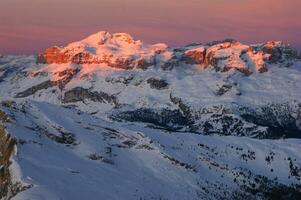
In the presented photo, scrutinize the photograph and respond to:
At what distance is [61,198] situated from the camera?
179m

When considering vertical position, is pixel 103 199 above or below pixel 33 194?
below

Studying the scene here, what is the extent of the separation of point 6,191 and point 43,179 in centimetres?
1681

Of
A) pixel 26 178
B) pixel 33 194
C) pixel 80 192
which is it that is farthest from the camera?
pixel 80 192

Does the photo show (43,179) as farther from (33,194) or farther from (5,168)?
(33,194)

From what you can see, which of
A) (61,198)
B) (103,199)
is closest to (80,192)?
(103,199)

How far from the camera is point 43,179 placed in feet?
639

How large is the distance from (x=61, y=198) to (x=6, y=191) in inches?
545

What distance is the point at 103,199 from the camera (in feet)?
654

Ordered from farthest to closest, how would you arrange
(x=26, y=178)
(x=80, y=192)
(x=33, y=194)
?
(x=80, y=192)
(x=26, y=178)
(x=33, y=194)

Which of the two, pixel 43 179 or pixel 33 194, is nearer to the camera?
pixel 33 194

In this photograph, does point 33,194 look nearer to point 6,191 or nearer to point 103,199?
point 6,191

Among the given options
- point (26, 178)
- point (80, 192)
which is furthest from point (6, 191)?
point (80, 192)

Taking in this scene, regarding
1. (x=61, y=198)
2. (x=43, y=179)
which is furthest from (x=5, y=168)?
(x=61, y=198)

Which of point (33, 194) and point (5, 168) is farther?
point (5, 168)
